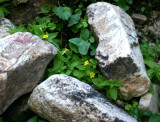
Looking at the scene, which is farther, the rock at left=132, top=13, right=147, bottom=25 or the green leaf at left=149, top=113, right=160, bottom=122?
the rock at left=132, top=13, right=147, bottom=25

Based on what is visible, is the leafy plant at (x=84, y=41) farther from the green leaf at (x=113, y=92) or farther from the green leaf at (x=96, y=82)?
the green leaf at (x=113, y=92)

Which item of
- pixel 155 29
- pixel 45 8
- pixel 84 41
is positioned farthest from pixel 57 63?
pixel 155 29

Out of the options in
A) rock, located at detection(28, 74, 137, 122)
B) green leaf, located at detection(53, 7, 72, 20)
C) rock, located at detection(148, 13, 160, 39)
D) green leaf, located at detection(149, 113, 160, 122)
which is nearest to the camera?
rock, located at detection(28, 74, 137, 122)

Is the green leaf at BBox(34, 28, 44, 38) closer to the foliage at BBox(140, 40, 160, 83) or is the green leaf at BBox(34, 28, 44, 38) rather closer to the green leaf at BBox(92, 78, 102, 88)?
the green leaf at BBox(92, 78, 102, 88)

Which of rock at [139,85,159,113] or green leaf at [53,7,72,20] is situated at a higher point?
green leaf at [53,7,72,20]

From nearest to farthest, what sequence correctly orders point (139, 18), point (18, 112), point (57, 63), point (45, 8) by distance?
point (18, 112), point (57, 63), point (45, 8), point (139, 18)

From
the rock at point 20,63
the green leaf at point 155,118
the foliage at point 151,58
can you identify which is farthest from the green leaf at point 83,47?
the green leaf at point 155,118

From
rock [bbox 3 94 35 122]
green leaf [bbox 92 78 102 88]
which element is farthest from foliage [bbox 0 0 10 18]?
green leaf [bbox 92 78 102 88]

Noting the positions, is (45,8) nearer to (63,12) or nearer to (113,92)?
(63,12)
